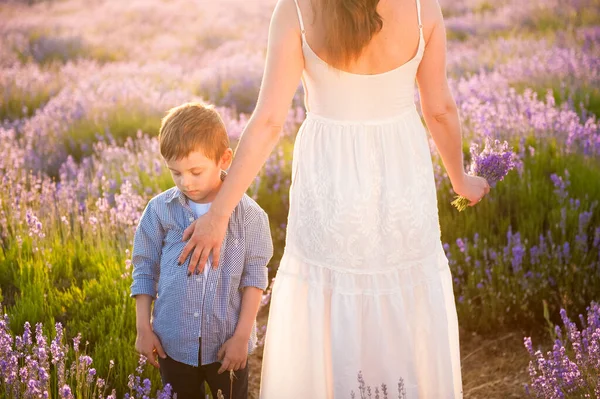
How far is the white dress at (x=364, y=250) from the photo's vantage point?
8.29 ft

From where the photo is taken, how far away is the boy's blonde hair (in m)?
2.66

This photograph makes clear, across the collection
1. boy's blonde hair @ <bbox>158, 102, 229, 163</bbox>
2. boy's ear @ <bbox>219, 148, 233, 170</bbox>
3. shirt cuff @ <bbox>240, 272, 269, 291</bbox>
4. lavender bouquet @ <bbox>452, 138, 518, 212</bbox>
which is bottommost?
shirt cuff @ <bbox>240, 272, 269, 291</bbox>

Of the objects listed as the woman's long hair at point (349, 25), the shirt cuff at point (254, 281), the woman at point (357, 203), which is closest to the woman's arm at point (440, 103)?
the woman at point (357, 203)

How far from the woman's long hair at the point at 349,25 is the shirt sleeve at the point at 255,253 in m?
0.77

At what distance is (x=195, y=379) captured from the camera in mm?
2852

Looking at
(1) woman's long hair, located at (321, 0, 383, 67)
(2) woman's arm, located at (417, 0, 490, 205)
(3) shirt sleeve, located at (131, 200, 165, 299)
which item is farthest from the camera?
(3) shirt sleeve, located at (131, 200, 165, 299)

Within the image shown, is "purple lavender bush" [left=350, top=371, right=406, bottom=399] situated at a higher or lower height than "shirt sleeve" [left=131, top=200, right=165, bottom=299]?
lower

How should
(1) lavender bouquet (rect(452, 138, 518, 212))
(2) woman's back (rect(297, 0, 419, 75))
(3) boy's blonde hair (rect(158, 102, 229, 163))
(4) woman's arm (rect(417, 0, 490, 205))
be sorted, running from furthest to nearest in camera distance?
(1) lavender bouquet (rect(452, 138, 518, 212)), (3) boy's blonde hair (rect(158, 102, 229, 163)), (4) woman's arm (rect(417, 0, 490, 205)), (2) woman's back (rect(297, 0, 419, 75))

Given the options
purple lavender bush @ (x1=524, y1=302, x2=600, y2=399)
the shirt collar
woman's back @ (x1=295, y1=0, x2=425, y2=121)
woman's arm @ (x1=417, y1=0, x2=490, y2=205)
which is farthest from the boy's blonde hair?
purple lavender bush @ (x1=524, y1=302, x2=600, y2=399)

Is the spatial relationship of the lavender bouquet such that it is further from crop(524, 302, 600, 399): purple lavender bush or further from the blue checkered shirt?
the blue checkered shirt

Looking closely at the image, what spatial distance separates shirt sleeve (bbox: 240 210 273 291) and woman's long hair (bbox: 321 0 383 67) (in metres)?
0.77

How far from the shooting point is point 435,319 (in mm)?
2641

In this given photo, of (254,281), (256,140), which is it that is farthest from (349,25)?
(254,281)

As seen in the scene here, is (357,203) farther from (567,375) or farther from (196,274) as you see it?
(567,375)
